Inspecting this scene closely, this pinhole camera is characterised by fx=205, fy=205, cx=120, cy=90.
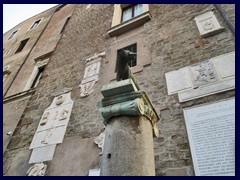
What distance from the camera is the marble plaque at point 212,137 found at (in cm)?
276

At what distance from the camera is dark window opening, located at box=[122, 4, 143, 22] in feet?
23.7

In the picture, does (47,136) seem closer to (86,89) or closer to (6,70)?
(86,89)

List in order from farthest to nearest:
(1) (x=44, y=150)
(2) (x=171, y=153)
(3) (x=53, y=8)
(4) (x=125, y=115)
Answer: (3) (x=53, y=8)
(1) (x=44, y=150)
(2) (x=171, y=153)
(4) (x=125, y=115)

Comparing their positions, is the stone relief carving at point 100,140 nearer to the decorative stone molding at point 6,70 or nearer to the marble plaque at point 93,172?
the marble plaque at point 93,172

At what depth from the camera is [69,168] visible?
383 cm

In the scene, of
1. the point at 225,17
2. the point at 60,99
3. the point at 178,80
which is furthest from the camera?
the point at 60,99

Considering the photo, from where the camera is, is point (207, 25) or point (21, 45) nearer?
point (207, 25)

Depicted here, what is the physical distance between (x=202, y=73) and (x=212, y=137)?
1327 millimetres

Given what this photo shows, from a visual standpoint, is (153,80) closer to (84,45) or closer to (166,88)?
(166,88)

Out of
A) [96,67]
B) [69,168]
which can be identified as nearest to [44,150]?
[69,168]

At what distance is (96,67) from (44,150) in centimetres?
252

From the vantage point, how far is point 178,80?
4.04 meters

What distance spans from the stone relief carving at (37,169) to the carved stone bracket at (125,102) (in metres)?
2.68

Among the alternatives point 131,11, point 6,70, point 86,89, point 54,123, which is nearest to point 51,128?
point 54,123
